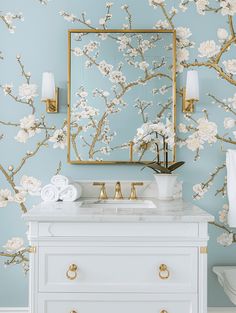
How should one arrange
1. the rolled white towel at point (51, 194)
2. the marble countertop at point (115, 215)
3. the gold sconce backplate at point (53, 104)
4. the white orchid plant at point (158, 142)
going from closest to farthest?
the marble countertop at point (115, 215)
the rolled white towel at point (51, 194)
the white orchid plant at point (158, 142)
the gold sconce backplate at point (53, 104)

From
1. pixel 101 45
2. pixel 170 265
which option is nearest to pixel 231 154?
pixel 170 265

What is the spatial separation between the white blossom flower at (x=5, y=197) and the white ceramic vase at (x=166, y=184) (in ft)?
3.04

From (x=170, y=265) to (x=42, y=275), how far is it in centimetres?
59

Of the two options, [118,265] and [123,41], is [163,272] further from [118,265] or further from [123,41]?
[123,41]

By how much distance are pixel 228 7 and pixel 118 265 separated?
1.72 metres

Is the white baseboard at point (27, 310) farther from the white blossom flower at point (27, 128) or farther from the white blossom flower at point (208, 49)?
the white blossom flower at point (208, 49)

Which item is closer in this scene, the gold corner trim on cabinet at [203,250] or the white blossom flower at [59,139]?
the gold corner trim on cabinet at [203,250]

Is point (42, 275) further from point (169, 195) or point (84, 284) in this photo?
point (169, 195)

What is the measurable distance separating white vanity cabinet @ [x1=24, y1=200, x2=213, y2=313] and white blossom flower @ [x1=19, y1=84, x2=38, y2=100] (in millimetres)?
929

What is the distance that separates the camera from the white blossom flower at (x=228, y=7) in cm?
255

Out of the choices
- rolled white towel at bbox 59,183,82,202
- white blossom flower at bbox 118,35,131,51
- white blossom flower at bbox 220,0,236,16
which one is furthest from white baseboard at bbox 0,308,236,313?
white blossom flower at bbox 220,0,236,16

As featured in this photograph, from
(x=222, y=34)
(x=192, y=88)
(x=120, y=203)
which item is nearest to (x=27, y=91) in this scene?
(x=120, y=203)

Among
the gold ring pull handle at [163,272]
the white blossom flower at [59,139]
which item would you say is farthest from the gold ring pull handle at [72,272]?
the white blossom flower at [59,139]

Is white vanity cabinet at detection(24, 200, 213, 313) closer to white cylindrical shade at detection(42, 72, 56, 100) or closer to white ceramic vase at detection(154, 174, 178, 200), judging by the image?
white ceramic vase at detection(154, 174, 178, 200)
